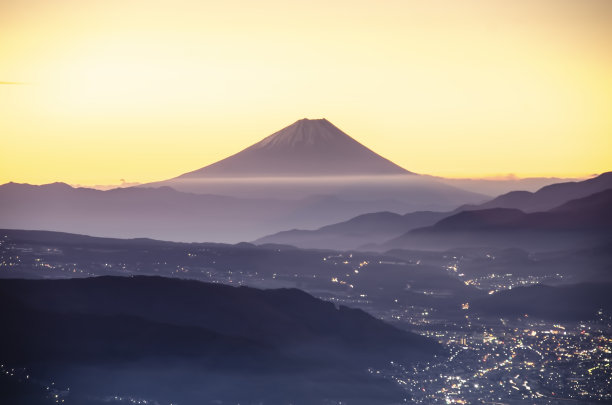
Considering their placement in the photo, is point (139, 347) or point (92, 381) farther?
point (139, 347)

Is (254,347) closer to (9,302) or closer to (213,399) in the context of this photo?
(213,399)

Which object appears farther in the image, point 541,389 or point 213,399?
point 541,389

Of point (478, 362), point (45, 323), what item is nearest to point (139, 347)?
point (45, 323)

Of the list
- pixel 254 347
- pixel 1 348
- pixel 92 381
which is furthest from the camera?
pixel 254 347

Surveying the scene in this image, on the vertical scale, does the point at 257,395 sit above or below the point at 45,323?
below

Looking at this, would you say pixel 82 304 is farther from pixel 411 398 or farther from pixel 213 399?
pixel 411 398

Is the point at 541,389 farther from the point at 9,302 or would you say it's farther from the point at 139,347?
the point at 9,302

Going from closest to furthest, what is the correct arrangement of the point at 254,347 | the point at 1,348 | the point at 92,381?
1. the point at 92,381
2. the point at 1,348
3. the point at 254,347

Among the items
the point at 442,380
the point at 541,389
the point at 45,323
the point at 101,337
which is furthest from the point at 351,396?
the point at 45,323

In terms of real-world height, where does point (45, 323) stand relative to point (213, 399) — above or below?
above
